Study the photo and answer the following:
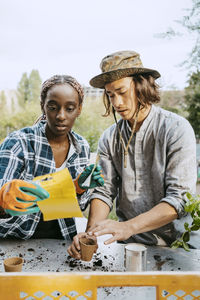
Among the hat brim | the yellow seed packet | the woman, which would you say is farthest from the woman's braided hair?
the yellow seed packet

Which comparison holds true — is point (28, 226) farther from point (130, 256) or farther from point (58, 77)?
point (58, 77)

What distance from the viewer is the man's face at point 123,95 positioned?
5.48ft

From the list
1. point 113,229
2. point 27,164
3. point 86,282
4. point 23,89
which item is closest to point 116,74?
point 27,164

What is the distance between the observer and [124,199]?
5.68 ft

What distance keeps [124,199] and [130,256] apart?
49 cm

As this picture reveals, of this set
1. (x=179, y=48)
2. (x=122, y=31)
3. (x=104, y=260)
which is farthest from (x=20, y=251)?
(x=179, y=48)

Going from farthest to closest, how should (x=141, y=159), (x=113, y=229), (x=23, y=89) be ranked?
1. (x=23, y=89)
2. (x=141, y=159)
3. (x=113, y=229)

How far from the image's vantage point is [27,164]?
163 centimetres

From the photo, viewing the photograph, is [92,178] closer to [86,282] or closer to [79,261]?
[79,261]

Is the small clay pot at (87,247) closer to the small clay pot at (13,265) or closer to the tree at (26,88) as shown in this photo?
the small clay pot at (13,265)

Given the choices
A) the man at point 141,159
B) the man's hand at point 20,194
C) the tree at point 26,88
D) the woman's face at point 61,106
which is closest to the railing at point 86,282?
the man's hand at point 20,194

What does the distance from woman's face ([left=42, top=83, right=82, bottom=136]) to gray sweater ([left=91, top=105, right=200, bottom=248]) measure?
0.33 m

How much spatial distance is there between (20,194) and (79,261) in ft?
1.74

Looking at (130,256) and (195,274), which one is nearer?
(195,274)
